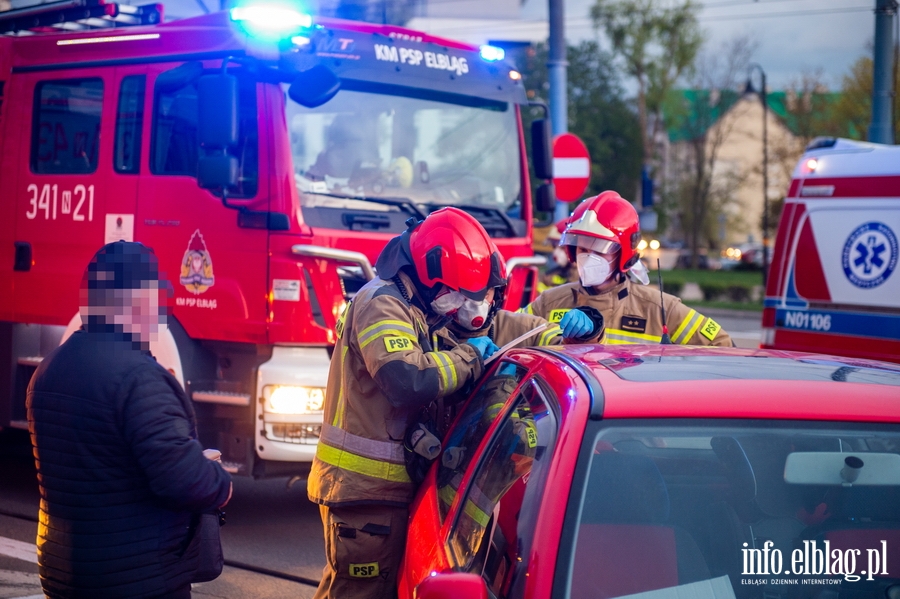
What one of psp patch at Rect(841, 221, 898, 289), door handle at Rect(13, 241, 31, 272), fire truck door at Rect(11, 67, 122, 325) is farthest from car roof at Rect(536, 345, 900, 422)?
door handle at Rect(13, 241, 31, 272)

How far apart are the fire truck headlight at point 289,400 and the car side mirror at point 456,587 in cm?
367

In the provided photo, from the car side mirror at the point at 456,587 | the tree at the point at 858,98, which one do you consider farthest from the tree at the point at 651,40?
the car side mirror at the point at 456,587

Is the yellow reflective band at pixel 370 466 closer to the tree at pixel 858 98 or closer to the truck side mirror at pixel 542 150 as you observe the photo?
the truck side mirror at pixel 542 150

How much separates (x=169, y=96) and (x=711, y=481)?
4.82 metres

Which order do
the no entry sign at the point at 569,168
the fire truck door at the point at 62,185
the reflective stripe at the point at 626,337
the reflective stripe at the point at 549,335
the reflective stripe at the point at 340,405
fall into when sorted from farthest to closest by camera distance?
the no entry sign at the point at 569,168
the fire truck door at the point at 62,185
the reflective stripe at the point at 626,337
the reflective stripe at the point at 549,335
the reflective stripe at the point at 340,405

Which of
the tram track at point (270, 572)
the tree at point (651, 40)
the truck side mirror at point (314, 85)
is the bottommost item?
the tram track at point (270, 572)

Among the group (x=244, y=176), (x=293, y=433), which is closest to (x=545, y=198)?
(x=244, y=176)

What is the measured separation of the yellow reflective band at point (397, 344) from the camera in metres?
3.31

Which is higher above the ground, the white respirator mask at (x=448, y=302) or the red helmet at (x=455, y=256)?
the red helmet at (x=455, y=256)

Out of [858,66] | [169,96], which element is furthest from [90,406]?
[858,66]

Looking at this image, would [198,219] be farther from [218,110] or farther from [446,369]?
[446,369]

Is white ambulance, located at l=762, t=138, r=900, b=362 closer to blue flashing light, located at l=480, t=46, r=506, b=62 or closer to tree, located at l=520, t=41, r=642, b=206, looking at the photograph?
blue flashing light, located at l=480, t=46, r=506, b=62

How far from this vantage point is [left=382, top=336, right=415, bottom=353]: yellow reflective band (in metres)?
3.31

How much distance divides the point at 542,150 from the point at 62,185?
341 cm
